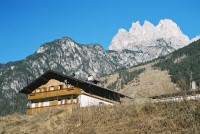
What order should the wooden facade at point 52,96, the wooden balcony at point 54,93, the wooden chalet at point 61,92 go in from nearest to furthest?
the wooden chalet at point 61,92, the wooden balcony at point 54,93, the wooden facade at point 52,96

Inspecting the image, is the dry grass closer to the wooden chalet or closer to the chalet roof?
the wooden chalet

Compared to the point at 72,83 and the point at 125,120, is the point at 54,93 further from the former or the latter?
the point at 125,120

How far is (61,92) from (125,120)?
38.5m

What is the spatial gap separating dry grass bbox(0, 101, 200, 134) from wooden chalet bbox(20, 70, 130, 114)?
31.7m

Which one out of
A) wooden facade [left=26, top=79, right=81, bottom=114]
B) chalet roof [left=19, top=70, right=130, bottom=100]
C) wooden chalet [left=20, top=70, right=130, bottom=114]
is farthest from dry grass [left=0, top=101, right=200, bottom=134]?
wooden facade [left=26, top=79, right=81, bottom=114]

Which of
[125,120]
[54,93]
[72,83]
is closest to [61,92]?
[54,93]

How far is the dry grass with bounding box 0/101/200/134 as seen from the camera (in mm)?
11789

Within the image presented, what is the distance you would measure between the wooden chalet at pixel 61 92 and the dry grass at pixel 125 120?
104 ft

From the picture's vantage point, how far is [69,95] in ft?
166

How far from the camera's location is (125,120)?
13812 mm

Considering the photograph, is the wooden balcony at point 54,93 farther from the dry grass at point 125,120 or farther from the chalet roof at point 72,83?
the dry grass at point 125,120

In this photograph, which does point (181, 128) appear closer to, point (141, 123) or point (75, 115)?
point (141, 123)

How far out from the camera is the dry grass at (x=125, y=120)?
1179cm

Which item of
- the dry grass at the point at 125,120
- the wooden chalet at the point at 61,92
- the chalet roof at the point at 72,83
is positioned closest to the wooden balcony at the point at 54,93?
the wooden chalet at the point at 61,92
